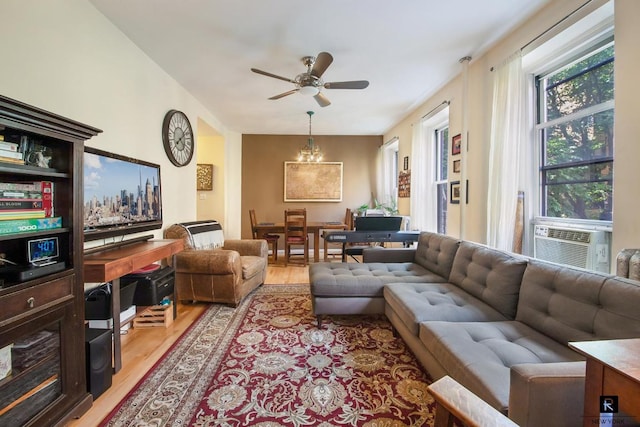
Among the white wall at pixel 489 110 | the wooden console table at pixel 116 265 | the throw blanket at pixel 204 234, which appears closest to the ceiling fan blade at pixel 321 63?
the white wall at pixel 489 110

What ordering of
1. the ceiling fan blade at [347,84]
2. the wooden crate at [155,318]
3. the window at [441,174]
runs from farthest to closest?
the window at [441,174], the ceiling fan blade at [347,84], the wooden crate at [155,318]

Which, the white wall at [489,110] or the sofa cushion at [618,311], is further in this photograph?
the white wall at [489,110]

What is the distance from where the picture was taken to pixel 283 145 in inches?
233

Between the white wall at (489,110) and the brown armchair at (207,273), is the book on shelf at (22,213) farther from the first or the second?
the white wall at (489,110)

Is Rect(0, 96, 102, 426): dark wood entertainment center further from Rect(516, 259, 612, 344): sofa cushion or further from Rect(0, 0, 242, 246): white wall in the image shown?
Rect(516, 259, 612, 344): sofa cushion

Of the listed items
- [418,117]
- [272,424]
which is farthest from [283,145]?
[272,424]

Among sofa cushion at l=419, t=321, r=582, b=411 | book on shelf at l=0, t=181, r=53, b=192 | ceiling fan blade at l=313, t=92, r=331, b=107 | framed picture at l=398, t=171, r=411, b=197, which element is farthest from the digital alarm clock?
framed picture at l=398, t=171, r=411, b=197

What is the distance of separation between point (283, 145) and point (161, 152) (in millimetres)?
3144

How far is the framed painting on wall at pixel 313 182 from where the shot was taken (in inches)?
234

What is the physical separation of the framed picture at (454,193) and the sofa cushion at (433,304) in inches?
Answer: 48.9

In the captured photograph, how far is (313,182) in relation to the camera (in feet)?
19.6

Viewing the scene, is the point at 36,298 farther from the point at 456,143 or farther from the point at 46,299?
the point at 456,143

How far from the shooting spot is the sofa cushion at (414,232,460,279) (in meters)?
2.56

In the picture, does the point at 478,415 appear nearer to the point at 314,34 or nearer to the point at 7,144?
the point at 7,144
